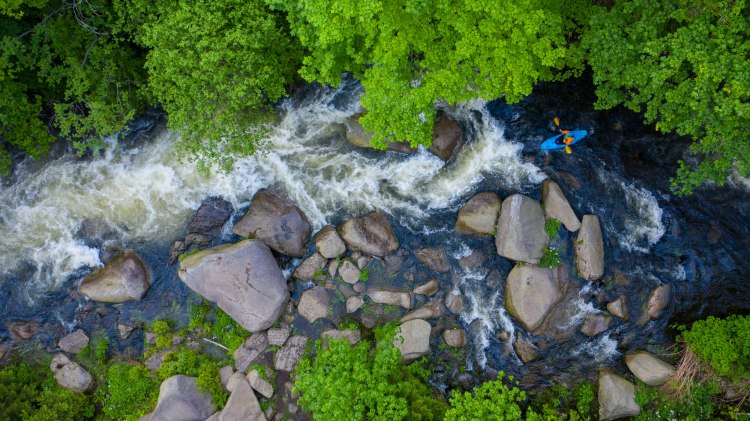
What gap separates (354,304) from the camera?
13.6 meters

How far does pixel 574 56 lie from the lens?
454 inches

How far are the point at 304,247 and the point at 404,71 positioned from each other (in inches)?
248

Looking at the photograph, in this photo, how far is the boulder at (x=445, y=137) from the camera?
13.9 m

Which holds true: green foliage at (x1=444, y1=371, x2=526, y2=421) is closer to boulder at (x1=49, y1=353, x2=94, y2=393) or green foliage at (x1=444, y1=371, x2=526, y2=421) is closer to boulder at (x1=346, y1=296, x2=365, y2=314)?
boulder at (x1=346, y1=296, x2=365, y2=314)

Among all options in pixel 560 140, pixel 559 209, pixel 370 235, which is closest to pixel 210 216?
pixel 370 235

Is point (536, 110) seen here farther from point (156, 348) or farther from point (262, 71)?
point (156, 348)

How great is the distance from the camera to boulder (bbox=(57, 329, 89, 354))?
1420 centimetres

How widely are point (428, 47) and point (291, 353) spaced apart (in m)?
9.44

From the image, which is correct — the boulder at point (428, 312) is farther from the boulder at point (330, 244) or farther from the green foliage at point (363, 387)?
the boulder at point (330, 244)

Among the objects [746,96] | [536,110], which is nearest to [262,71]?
[536,110]

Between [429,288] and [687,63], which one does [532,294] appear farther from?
[687,63]

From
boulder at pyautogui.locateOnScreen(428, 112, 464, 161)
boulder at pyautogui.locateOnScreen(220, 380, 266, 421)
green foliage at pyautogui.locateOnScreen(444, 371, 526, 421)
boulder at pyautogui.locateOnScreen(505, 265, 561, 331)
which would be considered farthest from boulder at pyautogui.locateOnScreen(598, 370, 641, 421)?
boulder at pyautogui.locateOnScreen(220, 380, 266, 421)

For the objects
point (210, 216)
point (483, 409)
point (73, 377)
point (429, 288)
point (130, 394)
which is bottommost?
point (130, 394)

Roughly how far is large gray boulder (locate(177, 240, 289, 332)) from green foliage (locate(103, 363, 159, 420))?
3.21 meters
